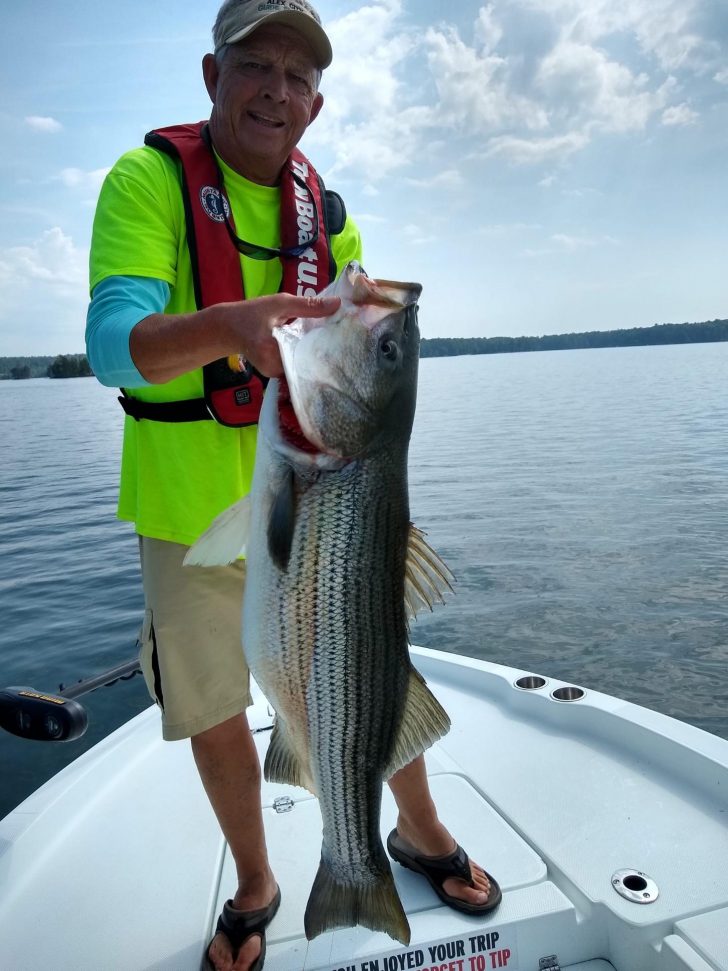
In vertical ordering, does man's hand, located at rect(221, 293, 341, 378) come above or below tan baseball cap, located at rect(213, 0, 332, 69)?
below

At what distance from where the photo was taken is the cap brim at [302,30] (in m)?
2.45

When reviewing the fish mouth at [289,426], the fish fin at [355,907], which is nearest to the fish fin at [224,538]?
the fish mouth at [289,426]

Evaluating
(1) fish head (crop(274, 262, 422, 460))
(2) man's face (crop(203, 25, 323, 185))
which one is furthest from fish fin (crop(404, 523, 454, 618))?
(2) man's face (crop(203, 25, 323, 185))

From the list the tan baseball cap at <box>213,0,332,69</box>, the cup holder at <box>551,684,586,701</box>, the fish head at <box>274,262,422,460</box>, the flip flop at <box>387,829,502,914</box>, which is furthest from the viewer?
the cup holder at <box>551,684,586,701</box>

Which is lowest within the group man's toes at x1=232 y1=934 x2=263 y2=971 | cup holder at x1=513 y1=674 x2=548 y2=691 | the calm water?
the calm water

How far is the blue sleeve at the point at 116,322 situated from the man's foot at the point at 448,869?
7.37 feet

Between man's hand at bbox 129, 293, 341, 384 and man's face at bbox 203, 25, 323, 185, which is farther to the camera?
man's face at bbox 203, 25, 323, 185

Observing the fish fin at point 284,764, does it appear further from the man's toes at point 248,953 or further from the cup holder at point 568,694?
the cup holder at point 568,694

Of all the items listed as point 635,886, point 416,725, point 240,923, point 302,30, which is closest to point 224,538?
point 416,725

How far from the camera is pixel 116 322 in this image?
6.89ft

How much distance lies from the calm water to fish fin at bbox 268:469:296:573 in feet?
17.7

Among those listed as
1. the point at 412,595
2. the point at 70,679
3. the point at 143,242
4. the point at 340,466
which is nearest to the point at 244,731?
the point at 412,595

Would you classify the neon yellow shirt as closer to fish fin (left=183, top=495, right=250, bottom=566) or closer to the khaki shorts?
the khaki shorts

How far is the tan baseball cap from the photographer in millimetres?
2453
